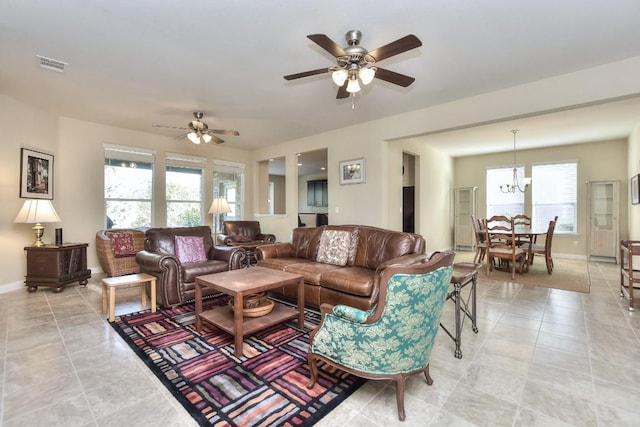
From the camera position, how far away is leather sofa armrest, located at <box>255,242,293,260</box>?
4100 millimetres

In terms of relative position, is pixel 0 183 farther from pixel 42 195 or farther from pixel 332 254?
pixel 332 254

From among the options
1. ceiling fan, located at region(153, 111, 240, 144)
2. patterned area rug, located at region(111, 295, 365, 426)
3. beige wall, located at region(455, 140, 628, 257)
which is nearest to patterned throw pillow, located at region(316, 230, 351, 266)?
patterned area rug, located at region(111, 295, 365, 426)

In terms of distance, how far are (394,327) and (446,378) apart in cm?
84

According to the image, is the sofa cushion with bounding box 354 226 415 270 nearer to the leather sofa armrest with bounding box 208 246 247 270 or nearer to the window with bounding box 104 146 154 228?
the leather sofa armrest with bounding box 208 246 247 270

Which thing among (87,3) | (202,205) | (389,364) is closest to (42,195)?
(202,205)

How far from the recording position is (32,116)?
175 inches

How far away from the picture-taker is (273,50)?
2865 millimetres

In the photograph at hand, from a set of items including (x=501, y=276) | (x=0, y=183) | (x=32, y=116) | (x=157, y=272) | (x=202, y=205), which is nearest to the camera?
(x=157, y=272)

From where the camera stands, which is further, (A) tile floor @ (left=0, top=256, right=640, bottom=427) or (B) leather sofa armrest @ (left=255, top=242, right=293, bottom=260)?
(B) leather sofa armrest @ (left=255, top=242, right=293, bottom=260)

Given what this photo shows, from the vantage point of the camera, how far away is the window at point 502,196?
7.59 metres

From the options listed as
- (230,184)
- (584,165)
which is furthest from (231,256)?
(584,165)

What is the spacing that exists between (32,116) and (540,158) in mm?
10144

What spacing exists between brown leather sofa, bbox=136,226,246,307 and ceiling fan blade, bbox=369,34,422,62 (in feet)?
9.80

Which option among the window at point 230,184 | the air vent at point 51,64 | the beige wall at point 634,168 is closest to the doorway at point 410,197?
the beige wall at point 634,168
